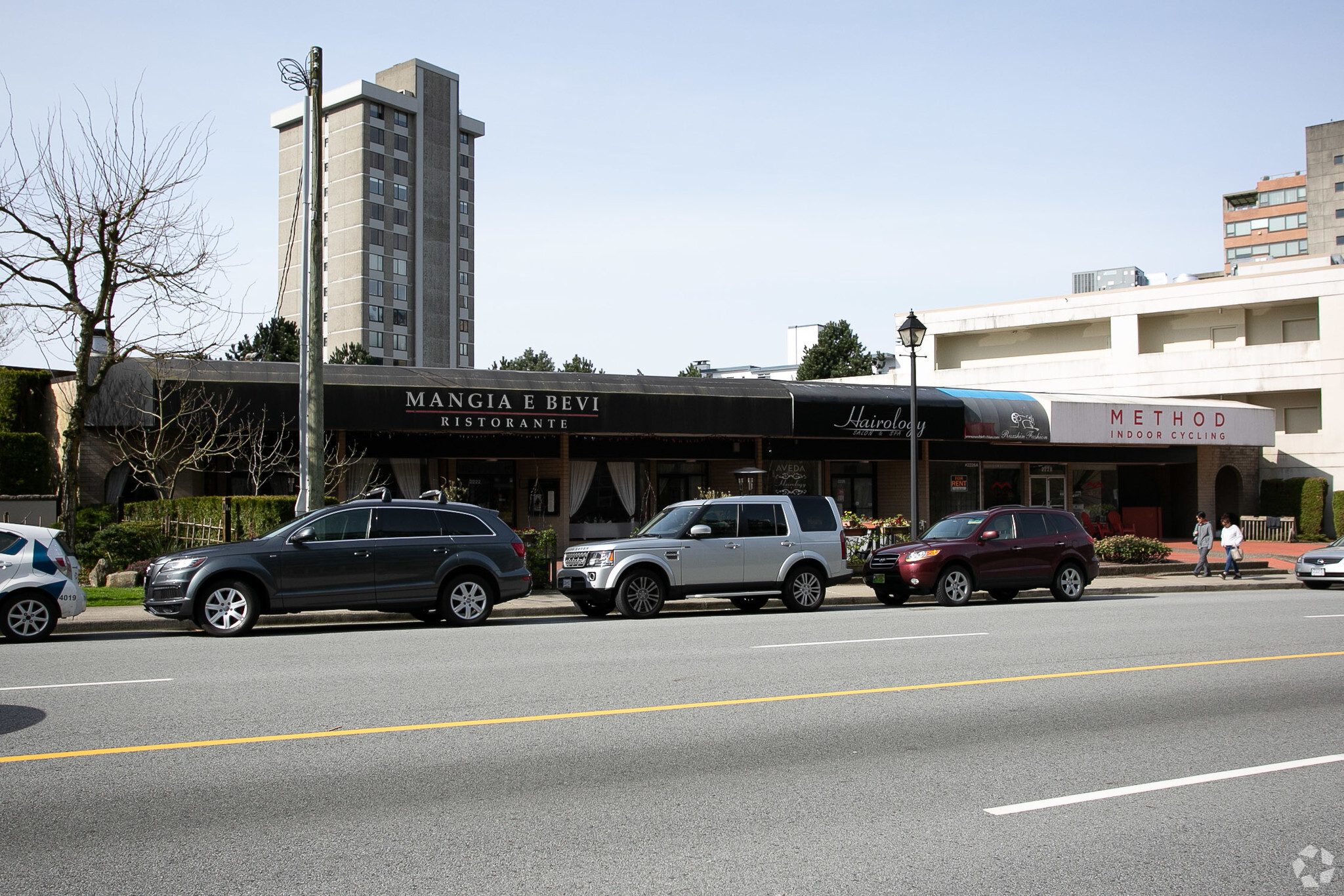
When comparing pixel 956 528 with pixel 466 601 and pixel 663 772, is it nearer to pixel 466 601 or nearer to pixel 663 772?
pixel 466 601

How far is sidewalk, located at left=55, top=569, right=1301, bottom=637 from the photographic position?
15141mm

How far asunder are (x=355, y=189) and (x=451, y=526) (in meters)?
73.8

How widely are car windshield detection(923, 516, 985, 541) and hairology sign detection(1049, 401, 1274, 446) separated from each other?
14401 mm

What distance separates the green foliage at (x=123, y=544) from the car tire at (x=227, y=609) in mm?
8088

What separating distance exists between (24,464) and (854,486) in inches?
836

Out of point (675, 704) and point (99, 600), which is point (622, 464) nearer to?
point (99, 600)

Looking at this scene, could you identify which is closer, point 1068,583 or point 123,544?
point 1068,583

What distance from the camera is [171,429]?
24219mm

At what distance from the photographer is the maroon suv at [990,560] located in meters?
19.2

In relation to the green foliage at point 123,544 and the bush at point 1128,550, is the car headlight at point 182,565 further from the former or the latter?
the bush at point 1128,550

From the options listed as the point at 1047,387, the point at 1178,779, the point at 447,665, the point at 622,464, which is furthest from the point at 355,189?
the point at 1178,779

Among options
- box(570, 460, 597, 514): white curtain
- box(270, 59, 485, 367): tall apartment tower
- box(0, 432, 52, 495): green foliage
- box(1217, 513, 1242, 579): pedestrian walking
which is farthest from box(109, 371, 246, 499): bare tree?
box(270, 59, 485, 367): tall apartment tower

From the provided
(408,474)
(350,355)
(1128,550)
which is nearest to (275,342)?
(350,355)

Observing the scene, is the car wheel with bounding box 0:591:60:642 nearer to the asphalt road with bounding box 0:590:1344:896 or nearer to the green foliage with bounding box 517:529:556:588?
the asphalt road with bounding box 0:590:1344:896
